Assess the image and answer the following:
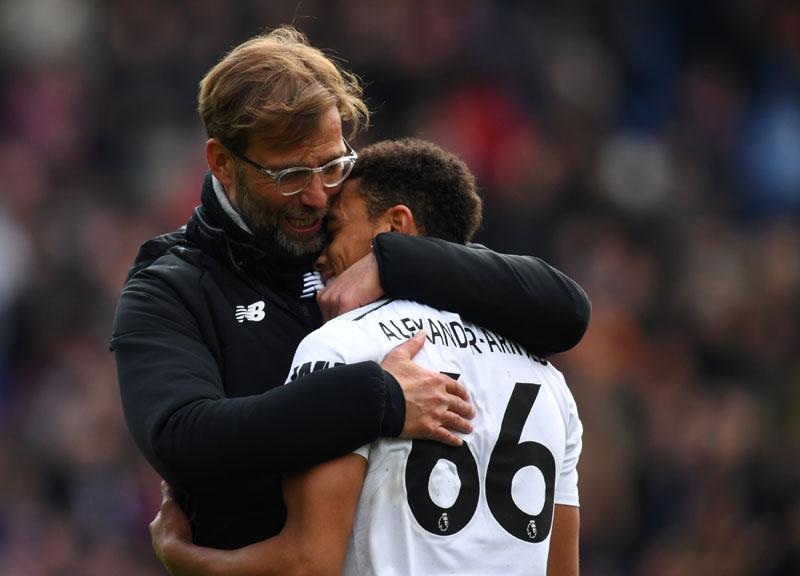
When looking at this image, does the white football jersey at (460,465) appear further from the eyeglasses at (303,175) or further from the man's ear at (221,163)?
the man's ear at (221,163)

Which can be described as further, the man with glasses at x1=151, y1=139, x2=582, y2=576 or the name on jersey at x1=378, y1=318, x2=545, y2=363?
the name on jersey at x1=378, y1=318, x2=545, y2=363

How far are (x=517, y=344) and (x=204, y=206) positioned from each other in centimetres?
88

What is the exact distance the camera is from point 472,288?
111 inches

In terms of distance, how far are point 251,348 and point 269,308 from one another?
0.13 meters

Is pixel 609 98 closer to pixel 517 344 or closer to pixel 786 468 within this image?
pixel 786 468

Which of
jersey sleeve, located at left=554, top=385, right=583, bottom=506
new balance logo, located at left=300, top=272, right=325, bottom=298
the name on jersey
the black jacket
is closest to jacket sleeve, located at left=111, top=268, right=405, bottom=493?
the black jacket

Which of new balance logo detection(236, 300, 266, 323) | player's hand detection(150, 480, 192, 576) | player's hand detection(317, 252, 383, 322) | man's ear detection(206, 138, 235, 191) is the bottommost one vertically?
player's hand detection(150, 480, 192, 576)

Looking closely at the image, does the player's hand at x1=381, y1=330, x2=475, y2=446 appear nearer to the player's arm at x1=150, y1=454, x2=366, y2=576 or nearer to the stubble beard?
the player's arm at x1=150, y1=454, x2=366, y2=576

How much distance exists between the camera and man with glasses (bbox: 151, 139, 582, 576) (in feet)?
8.38

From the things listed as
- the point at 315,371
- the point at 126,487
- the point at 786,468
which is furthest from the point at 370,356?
the point at 786,468

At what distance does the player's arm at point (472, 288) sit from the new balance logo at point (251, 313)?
187 mm

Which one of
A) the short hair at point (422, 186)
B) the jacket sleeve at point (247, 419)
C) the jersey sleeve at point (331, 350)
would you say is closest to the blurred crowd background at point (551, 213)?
the short hair at point (422, 186)

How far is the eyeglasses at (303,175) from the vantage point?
9.96ft

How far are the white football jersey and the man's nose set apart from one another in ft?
1.22
